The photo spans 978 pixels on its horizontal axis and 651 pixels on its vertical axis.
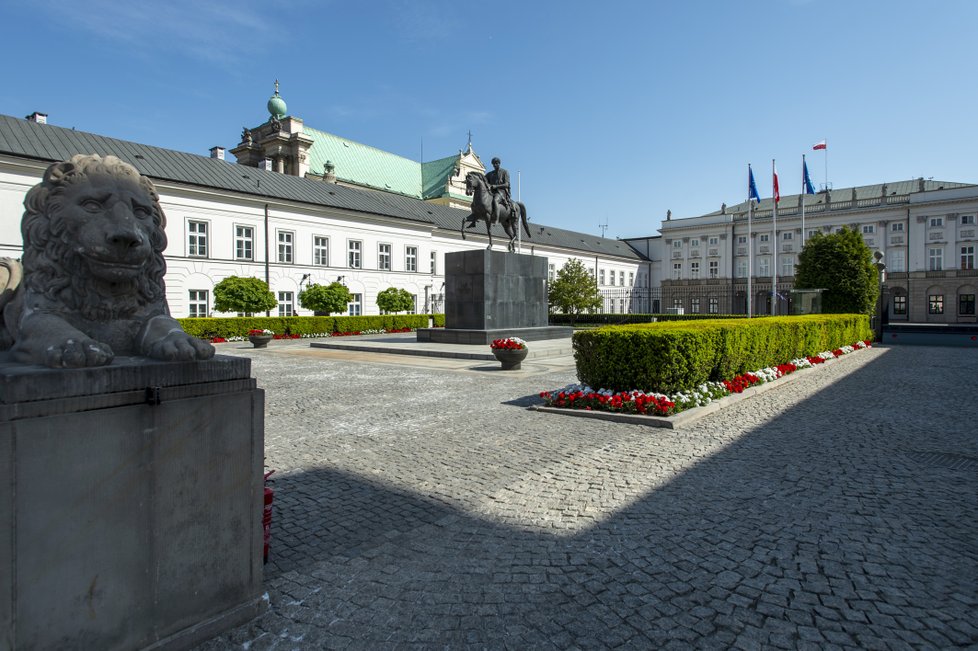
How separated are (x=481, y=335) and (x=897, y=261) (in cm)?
6737

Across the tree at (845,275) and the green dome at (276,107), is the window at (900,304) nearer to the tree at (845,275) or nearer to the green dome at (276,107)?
the tree at (845,275)

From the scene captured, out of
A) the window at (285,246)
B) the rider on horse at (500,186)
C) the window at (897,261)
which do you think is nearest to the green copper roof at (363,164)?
the window at (285,246)

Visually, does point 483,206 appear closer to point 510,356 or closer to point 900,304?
point 510,356

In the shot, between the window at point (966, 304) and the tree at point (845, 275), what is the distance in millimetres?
44776

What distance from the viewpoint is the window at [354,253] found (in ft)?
150

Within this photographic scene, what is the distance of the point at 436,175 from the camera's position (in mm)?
81000

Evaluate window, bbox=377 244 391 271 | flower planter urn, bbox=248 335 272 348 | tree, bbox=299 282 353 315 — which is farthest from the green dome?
flower planter urn, bbox=248 335 272 348

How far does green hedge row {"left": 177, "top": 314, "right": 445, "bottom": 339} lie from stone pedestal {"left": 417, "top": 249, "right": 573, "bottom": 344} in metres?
11.5

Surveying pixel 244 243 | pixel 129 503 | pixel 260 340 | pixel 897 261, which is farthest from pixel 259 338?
pixel 897 261

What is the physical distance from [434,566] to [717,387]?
8.36 metres

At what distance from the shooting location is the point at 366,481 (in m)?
5.84

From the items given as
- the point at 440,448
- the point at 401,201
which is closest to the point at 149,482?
the point at 440,448

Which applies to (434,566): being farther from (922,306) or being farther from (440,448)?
(922,306)

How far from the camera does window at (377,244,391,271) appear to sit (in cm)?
4798
